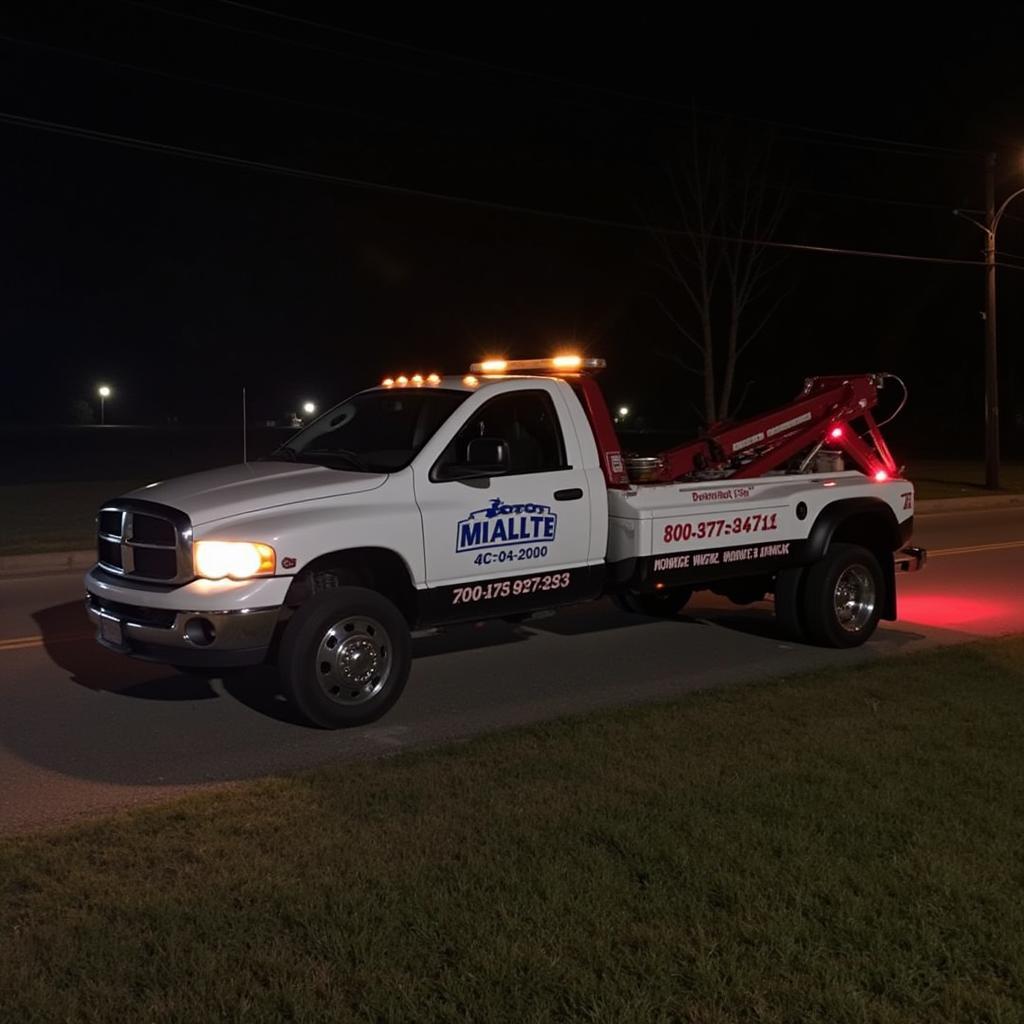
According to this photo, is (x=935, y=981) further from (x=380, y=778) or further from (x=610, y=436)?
(x=610, y=436)

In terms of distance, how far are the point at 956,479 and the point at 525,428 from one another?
23.2 meters

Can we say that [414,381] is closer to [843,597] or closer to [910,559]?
[843,597]

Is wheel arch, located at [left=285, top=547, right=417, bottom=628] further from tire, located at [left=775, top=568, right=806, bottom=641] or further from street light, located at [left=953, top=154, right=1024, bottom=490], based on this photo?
street light, located at [left=953, top=154, right=1024, bottom=490]

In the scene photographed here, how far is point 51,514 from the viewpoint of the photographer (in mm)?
18016

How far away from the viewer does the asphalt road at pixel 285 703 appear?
5.70m

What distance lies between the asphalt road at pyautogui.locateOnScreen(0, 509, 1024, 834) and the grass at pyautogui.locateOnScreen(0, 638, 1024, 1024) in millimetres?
658

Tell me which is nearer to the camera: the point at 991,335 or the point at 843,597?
the point at 843,597

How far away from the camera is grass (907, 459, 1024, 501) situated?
24.1 m

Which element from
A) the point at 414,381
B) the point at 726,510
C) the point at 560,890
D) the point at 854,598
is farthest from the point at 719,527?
→ the point at 560,890

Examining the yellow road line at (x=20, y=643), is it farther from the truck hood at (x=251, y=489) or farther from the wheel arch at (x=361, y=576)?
the wheel arch at (x=361, y=576)

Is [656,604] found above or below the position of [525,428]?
below

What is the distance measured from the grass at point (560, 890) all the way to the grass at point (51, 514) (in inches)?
400

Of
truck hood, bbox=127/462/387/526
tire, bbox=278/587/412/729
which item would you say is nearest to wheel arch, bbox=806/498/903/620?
tire, bbox=278/587/412/729

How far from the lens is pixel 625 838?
4.45 metres
